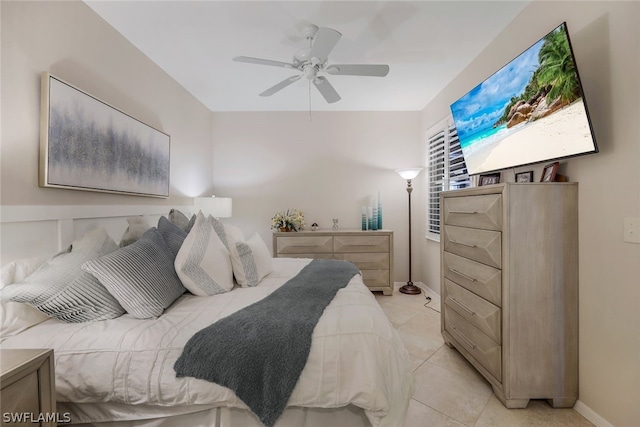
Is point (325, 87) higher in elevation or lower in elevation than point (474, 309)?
higher

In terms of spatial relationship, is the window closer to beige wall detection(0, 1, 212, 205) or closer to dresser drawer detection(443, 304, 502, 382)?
dresser drawer detection(443, 304, 502, 382)

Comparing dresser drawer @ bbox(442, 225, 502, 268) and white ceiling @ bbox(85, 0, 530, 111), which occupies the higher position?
white ceiling @ bbox(85, 0, 530, 111)

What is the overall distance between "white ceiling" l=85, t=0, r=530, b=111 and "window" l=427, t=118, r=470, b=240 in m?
0.58

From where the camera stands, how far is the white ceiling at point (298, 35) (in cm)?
196

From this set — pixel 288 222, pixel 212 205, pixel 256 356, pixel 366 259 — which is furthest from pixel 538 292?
pixel 212 205

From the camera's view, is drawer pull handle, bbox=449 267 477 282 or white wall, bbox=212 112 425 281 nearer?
drawer pull handle, bbox=449 267 477 282

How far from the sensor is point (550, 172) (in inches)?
67.8

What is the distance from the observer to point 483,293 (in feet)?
5.94

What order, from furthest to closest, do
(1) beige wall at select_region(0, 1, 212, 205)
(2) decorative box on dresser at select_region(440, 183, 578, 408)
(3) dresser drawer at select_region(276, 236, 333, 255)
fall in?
1. (3) dresser drawer at select_region(276, 236, 333, 255)
2. (2) decorative box on dresser at select_region(440, 183, 578, 408)
3. (1) beige wall at select_region(0, 1, 212, 205)

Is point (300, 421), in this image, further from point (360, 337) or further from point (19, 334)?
point (19, 334)

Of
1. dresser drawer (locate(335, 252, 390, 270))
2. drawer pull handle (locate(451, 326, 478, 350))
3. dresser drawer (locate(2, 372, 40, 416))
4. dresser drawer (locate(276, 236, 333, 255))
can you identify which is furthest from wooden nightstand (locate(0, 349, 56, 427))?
dresser drawer (locate(335, 252, 390, 270))

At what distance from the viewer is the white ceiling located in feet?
6.43

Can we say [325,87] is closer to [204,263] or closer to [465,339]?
[204,263]

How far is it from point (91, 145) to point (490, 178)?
10.0 ft
